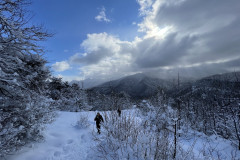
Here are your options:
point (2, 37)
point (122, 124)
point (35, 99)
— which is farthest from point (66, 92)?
point (122, 124)

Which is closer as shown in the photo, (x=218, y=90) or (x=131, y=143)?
(x=131, y=143)

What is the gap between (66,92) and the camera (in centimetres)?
2069

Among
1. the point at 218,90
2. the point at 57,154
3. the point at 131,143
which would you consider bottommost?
the point at 57,154

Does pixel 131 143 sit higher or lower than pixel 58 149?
higher

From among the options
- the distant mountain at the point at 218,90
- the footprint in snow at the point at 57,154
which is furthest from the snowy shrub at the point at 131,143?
the distant mountain at the point at 218,90

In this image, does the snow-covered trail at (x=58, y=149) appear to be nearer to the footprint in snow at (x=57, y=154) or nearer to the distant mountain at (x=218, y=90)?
the footprint in snow at (x=57, y=154)

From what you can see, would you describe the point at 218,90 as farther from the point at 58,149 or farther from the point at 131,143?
the point at 58,149

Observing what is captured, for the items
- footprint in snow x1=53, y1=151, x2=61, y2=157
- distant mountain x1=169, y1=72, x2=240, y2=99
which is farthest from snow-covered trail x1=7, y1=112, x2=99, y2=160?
distant mountain x1=169, y1=72, x2=240, y2=99

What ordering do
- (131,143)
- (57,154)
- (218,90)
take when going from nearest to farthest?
1. (131,143)
2. (57,154)
3. (218,90)

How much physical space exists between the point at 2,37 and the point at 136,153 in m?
5.59

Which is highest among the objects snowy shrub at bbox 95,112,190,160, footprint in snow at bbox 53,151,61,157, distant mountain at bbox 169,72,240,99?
distant mountain at bbox 169,72,240,99

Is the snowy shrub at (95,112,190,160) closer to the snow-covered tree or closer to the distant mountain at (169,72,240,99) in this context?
the snow-covered tree

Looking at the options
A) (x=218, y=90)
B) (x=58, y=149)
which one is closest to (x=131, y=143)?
(x=58, y=149)

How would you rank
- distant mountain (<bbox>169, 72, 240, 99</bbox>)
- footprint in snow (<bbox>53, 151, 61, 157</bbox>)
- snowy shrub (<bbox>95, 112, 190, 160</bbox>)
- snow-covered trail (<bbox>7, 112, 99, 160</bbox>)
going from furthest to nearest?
distant mountain (<bbox>169, 72, 240, 99</bbox>), footprint in snow (<bbox>53, 151, 61, 157</bbox>), snow-covered trail (<bbox>7, 112, 99, 160</bbox>), snowy shrub (<bbox>95, 112, 190, 160</bbox>)
